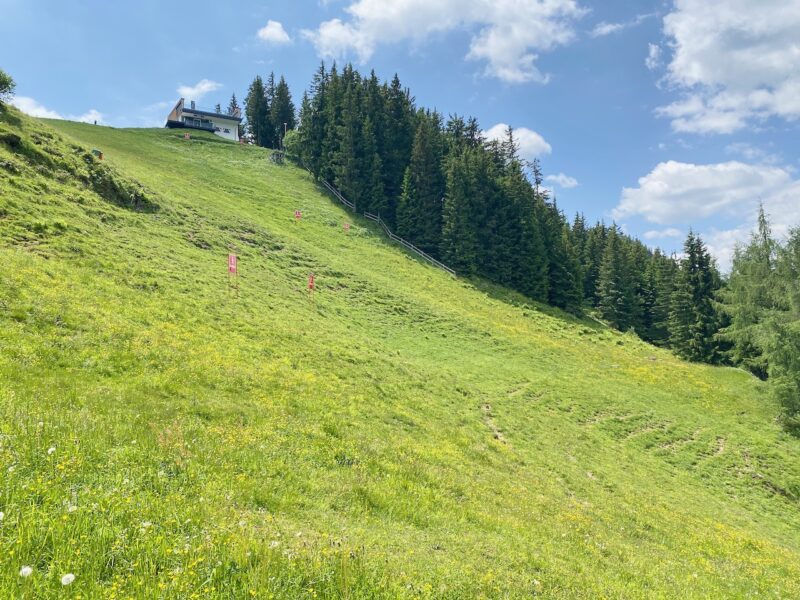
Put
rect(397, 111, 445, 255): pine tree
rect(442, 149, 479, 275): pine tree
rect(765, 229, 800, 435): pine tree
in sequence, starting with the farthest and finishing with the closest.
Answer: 1. rect(397, 111, 445, 255): pine tree
2. rect(442, 149, 479, 275): pine tree
3. rect(765, 229, 800, 435): pine tree

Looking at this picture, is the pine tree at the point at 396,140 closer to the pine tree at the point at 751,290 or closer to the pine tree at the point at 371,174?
the pine tree at the point at 371,174

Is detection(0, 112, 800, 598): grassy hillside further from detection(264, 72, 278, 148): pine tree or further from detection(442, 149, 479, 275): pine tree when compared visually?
detection(264, 72, 278, 148): pine tree

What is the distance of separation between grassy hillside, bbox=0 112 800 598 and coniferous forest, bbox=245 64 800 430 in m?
17.0

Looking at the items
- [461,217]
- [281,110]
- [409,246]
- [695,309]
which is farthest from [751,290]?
[281,110]

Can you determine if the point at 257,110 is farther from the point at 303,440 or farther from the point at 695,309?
the point at 303,440

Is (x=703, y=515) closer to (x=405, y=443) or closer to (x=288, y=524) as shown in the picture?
(x=405, y=443)

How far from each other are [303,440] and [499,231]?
192 feet

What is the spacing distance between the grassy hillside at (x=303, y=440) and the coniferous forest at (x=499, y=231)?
17.0m

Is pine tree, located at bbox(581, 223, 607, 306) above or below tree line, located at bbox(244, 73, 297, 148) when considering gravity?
below

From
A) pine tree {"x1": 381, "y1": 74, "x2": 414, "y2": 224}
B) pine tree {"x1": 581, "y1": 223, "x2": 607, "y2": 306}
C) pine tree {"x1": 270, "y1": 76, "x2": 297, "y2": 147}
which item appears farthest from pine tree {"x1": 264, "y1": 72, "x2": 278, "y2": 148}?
pine tree {"x1": 581, "y1": 223, "x2": 607, "y2": 306}

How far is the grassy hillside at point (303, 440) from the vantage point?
513 centimetres

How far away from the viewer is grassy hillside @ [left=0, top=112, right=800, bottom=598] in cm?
513

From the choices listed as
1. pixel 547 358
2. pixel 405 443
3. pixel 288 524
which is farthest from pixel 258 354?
pixel 547 358

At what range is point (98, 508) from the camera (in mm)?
5000
